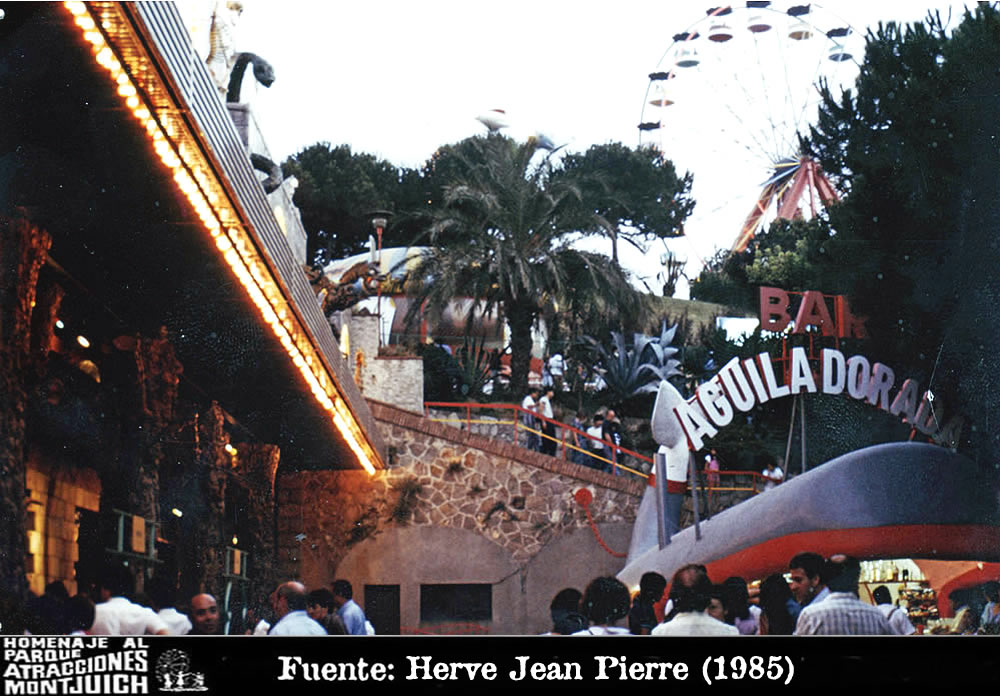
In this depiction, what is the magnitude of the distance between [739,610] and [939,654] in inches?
44.9

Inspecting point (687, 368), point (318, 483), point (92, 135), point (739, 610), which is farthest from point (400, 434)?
point (92, 135)

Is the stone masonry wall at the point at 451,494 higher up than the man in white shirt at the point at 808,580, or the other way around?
the stone masonry wall at the point at 451,494

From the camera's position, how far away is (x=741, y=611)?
7500 millimetres

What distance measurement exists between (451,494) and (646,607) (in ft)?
10.4

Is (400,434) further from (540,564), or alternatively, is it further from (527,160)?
(527,160)

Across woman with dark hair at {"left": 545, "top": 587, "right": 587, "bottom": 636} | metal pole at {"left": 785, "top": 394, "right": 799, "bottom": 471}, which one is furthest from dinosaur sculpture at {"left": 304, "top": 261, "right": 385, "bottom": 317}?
metal pole at {"left": 785, "top": 394, "right": 799, "bottom": 471}

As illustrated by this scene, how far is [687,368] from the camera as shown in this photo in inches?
370

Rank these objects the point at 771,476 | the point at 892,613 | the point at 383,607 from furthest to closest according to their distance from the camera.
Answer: the point at 771,476 → the point at 383,607 → the point at 892,613

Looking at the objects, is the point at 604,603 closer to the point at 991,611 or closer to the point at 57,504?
the point at 991,611

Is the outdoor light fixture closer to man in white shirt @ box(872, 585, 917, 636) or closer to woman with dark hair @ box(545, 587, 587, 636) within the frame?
woman with dark hair @ box(545, 587, 587, 636)

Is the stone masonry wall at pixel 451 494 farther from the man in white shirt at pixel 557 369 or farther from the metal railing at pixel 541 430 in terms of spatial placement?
the man in white shirt at pixel 557 369

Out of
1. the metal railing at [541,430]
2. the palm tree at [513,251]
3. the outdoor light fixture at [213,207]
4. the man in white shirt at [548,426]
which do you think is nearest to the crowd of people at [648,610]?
the outdoor light fixture at [213,207]

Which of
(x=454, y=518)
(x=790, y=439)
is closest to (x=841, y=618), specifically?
(x=790, y=439)

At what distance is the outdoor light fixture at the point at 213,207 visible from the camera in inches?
199
